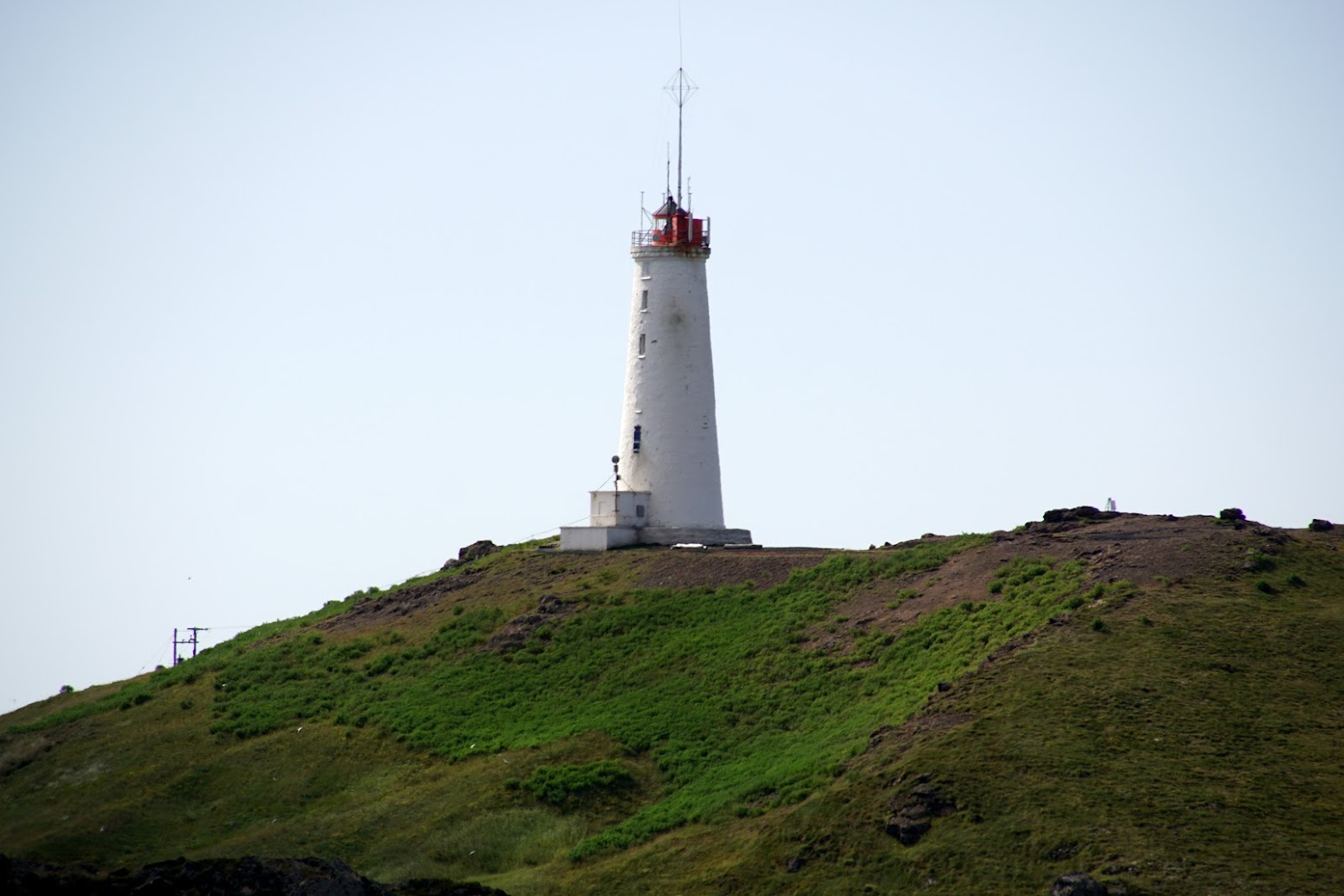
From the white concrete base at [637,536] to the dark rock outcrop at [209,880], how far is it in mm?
30339

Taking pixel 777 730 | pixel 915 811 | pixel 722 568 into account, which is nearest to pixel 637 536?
pixel 722 568

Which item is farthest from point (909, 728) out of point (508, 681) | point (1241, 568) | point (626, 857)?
point (508, 681)

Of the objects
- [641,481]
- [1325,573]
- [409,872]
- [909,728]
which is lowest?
[409,872]

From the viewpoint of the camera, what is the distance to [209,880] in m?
35.8

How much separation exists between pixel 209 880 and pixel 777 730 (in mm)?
18530

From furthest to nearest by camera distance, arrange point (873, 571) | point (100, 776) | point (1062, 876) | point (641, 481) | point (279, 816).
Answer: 1. point (641, 481)
2. point (873, 571)
3. point (100, 776)
4. point (279, 816)
5. point (1062, 876)

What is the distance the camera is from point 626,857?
44.3 meters

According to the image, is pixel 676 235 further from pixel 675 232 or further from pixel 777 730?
pixel 777 730

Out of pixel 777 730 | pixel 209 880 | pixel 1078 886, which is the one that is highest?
pixel 777 730

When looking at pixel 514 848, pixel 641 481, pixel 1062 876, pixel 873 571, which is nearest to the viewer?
pixel 1062 876

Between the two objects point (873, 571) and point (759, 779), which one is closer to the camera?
point (759, 779)

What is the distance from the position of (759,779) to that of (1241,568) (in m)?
15.2

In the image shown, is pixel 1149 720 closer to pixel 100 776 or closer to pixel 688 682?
pixel 688 682

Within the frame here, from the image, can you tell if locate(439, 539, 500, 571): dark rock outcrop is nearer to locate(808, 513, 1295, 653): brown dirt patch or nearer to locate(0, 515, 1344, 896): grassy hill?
locate(0, 515, 1344, 896): grassy hill
